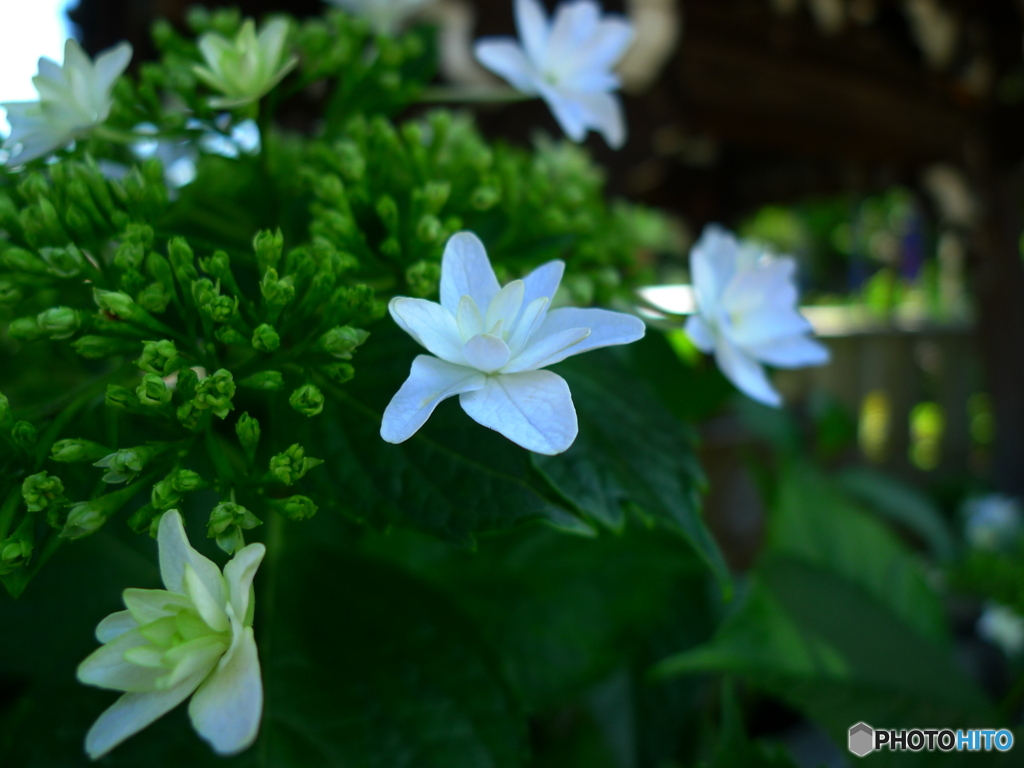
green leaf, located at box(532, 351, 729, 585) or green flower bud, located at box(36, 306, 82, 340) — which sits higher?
green flower bud, located at box(36, 306, 82, 340)

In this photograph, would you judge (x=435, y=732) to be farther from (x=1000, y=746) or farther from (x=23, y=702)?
(x=1000, y=746)

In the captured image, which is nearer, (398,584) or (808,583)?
(398,584)

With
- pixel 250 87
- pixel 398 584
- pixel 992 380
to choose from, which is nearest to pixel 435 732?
pixel 398 584

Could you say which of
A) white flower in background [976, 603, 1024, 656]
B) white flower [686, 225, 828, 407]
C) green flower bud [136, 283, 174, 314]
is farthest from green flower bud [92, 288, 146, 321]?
white flower in background [976, 603, 1024, 656]

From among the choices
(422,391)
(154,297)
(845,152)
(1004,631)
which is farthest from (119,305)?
(845,152)

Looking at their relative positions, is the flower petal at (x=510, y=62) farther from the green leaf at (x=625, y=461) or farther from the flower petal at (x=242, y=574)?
the flower petal at (x=242, y=574)

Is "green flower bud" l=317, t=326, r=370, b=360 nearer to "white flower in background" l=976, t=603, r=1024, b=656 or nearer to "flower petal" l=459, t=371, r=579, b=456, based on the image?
"flower petal" l=459, t=371, r=579, b=456
